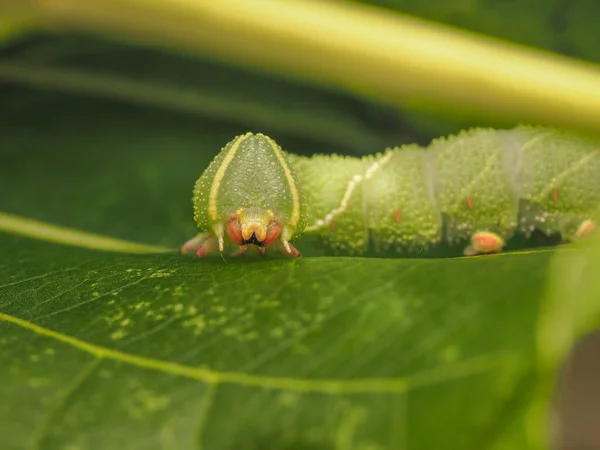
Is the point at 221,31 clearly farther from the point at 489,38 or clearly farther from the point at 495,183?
the point at 495,183

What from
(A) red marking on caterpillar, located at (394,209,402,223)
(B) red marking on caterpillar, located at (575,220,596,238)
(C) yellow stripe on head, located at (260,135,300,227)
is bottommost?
(A) red marking on caterpillar, located at (394,209,402,223)

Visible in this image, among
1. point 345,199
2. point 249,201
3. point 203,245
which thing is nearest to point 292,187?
point 249,201

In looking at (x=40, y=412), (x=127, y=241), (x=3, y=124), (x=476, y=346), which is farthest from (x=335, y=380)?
(x=3, y=124)

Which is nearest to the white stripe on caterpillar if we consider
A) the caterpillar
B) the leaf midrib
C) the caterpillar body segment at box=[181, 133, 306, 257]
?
the caterpillar

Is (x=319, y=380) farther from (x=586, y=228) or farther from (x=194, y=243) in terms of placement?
(x=586, y=228)

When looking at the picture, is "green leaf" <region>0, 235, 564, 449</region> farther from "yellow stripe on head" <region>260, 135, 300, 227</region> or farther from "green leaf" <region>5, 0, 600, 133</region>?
"green leaf" <region>5, 0, 600, 133</region>

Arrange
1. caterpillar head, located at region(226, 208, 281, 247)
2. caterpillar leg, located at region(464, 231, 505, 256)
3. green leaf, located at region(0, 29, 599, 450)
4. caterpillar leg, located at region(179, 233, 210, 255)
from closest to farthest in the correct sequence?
green leaf, located at region(0, 29, 599, 450)
caterpillar head, located at region(226, 208, 281, 247)
caterpillar leg, located at region(179, 233, 210, 255)
caterpillar leg, located at region(464, 231, 505, 256)

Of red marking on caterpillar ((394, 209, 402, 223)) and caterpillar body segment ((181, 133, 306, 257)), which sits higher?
caterpillar body segment ((181, 133, 306, 257))
